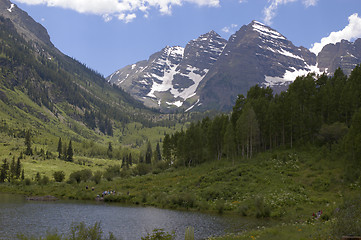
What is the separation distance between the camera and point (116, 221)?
5466cm

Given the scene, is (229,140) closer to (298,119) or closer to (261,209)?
(298,119)

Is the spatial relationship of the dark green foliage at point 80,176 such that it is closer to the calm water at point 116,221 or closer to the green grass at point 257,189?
the green grass at point 257,189

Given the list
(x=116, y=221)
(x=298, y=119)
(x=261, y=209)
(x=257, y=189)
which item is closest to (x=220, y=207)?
(x=261, y=209)

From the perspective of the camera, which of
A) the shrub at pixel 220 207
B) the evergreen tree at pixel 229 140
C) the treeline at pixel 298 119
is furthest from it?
the evergreen tree at pixel 229 140

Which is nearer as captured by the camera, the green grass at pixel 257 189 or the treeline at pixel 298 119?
the green grass at pixel 257 189

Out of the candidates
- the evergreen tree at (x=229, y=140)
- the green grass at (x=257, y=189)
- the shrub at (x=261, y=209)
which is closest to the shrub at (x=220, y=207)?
the green grass at (x=257, y=189)

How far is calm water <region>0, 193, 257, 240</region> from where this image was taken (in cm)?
4500

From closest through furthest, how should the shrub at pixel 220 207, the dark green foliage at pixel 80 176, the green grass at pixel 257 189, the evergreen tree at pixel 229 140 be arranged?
the green grass at pixel 257 189 → the shrub at pixel 220 207 → the evergreen tree at pixel 229 140 → the dark green foliage at pixel 80 176

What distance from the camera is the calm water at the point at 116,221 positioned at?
45.0 meters

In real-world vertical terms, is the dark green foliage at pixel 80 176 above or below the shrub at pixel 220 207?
above

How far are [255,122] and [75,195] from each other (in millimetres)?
60024

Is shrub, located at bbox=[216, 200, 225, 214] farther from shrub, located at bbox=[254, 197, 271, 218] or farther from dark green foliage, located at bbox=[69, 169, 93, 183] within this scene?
dark green foliage, located at bbox=[69, 169, 93, 183]

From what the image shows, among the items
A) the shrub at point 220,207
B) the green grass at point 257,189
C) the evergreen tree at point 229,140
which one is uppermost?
the evergreen tree at point 229,140

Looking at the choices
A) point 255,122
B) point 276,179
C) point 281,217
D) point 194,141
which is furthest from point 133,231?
point 194,141
